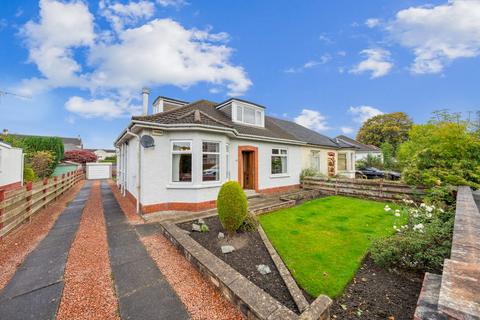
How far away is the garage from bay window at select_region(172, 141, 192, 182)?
69.5 ft

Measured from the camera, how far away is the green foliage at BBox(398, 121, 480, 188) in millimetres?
7492

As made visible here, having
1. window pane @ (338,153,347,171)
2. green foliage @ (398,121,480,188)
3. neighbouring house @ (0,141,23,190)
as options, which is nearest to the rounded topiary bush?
green foliage @ (398,121,480,188)

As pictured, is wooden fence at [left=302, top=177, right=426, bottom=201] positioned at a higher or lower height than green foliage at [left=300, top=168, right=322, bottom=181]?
lower

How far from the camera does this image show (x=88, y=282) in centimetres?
337

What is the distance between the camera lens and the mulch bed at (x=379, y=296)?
2.73m

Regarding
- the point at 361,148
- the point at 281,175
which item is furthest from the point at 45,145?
the point at 361,148

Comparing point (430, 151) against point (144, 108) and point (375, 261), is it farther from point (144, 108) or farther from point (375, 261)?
point (144, 108)

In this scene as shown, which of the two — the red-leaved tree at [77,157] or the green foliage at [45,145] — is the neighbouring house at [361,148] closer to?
the green foliage at [45,145]

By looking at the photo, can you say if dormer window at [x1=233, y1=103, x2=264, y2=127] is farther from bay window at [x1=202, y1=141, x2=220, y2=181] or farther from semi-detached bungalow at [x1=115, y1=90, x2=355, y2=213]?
bay window at [x1=202, y1=141, x2=220, y2=181]

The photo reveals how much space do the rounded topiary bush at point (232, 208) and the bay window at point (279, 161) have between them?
7.12 m

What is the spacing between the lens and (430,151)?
8445mm

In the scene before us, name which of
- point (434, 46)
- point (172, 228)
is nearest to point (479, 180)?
point (434, 46)

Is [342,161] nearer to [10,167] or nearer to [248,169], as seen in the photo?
[248,169]

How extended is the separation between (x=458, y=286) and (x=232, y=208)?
395 cm
